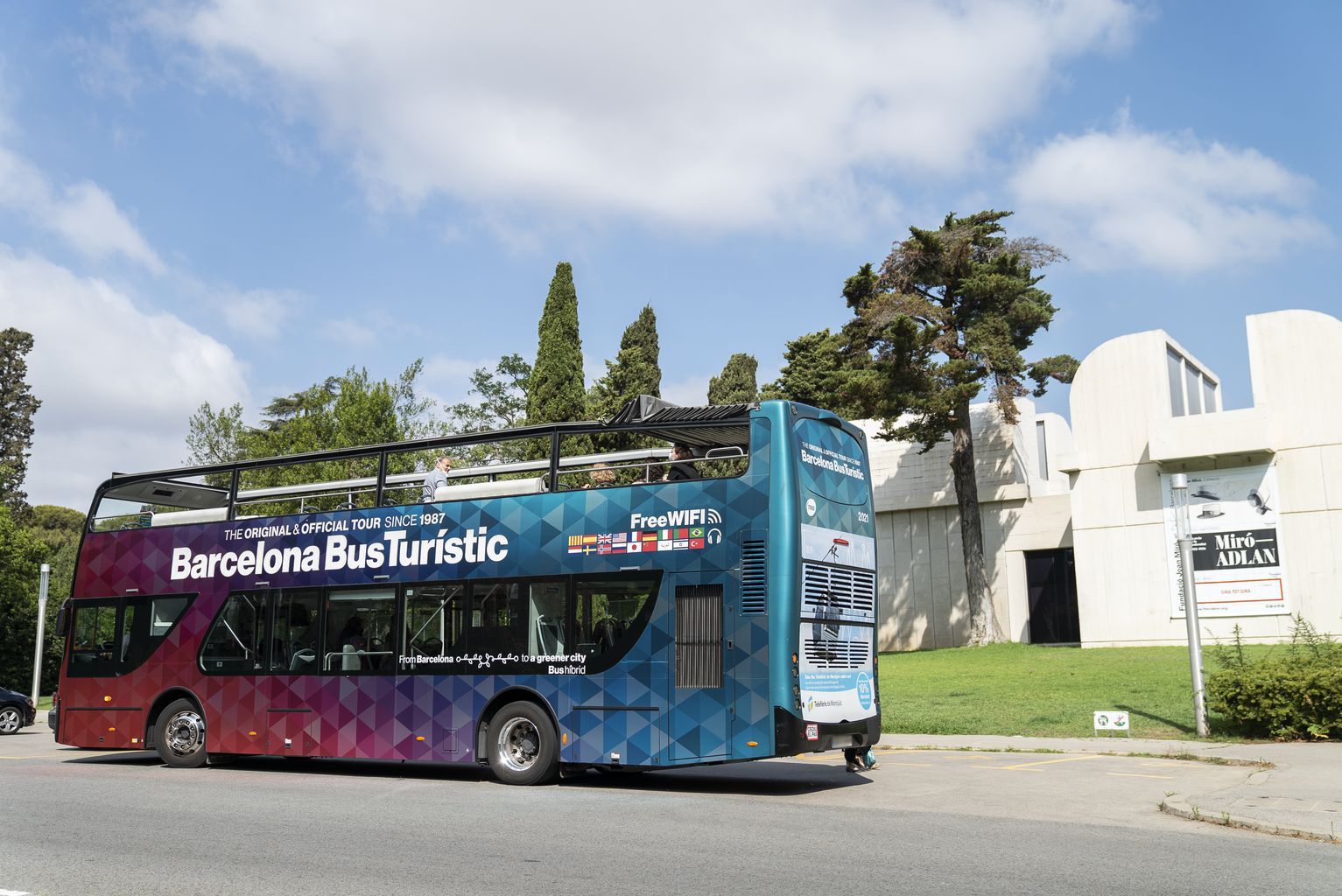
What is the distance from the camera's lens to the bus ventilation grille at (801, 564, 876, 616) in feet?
39.1

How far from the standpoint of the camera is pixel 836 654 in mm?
12367

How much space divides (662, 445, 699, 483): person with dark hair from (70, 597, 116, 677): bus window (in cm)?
911

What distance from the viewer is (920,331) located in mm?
35938

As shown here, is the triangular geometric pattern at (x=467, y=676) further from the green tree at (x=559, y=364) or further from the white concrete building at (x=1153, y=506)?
the green tree at (x=559, y=364)

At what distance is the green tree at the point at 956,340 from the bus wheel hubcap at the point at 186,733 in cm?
2415

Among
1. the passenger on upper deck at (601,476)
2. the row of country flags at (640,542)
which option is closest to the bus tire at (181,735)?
the row of country flags at (640,542)

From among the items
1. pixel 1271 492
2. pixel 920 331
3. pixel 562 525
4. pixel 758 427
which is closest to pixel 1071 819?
pixel 758 427

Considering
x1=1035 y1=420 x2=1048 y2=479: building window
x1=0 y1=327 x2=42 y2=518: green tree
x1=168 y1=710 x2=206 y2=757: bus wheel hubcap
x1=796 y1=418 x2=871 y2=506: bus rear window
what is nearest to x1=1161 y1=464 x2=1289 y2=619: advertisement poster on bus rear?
x1=1035 y1=420 x2=1048 y2=479: building window

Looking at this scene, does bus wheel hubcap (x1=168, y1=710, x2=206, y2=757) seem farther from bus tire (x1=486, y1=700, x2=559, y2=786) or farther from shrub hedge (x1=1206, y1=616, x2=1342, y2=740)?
shrub hedge (x1=1206, y1=616, x2=1342, y2=740)

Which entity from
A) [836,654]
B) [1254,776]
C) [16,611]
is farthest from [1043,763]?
[16,611]

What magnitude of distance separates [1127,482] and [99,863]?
1202 inches

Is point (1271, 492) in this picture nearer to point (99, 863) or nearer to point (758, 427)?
point (758, 427)

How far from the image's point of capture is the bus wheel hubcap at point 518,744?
43.3ft

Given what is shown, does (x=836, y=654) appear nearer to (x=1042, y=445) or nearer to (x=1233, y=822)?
(x=1233, y=822)
